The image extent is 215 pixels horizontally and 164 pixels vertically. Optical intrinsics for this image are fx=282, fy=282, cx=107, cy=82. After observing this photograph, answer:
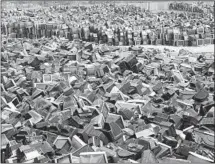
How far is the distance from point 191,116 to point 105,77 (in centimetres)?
374

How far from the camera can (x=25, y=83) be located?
30.9 ft

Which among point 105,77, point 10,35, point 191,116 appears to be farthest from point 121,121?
point 10,35

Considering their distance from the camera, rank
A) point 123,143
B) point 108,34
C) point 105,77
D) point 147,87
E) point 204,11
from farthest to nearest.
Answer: point 204,11 → point 108,34 → point 105,77 → point 147,87 → point 123,143

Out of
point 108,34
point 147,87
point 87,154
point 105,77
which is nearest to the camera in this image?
point 87,154

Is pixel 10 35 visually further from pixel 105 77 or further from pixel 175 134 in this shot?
pixel 175 134

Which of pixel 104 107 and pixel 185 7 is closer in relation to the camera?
pixel 104 107

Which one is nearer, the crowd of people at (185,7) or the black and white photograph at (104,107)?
the black and white photograph at (104,107)

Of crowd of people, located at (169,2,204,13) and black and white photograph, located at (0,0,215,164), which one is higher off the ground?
crowd of people, located at (169,2,204,13)

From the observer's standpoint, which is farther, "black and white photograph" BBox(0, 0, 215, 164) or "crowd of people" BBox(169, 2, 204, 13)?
"crowd of people" BBox(169, 2, 204, 13)

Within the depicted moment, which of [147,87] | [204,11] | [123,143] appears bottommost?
[123,143]

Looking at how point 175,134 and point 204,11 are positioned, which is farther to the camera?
point 204,11

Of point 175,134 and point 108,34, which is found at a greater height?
point 108,34

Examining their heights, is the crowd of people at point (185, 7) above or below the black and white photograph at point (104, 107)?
above

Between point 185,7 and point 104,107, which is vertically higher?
point 185,7
